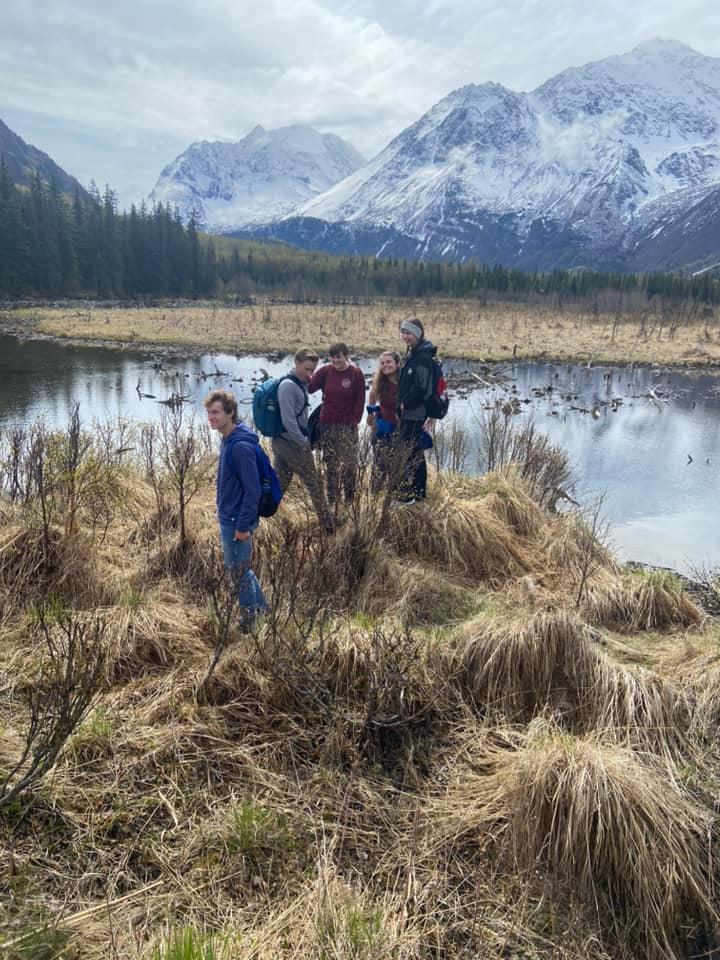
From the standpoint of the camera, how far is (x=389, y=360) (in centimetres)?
620

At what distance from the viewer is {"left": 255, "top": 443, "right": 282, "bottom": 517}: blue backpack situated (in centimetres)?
419

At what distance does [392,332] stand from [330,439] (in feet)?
112

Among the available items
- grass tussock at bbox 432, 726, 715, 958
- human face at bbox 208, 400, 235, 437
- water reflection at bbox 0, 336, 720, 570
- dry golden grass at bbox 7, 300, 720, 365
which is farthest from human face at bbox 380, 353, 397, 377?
dry golden grass at bbox 7, 300, 720, 365

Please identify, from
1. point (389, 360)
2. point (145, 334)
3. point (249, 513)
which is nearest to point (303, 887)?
point (249, 513)

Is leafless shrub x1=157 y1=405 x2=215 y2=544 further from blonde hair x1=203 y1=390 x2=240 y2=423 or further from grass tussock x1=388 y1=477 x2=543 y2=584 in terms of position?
grass tussock x1=388 y1=477 x2=543 y2=584

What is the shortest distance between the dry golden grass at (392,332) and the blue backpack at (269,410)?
24895 millimetres

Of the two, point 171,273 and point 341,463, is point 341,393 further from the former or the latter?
point 171,273

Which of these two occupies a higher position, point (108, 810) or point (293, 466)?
point (293, 466)

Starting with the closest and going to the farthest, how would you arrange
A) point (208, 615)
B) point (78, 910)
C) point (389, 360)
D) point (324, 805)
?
point (78, 910) → point (324, 805) → point (208, 615) → point (389, 360)

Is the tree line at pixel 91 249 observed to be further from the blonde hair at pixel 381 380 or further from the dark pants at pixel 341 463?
the dark pants at pixel 341 463

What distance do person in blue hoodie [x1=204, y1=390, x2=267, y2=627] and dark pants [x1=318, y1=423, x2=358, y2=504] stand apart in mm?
1044

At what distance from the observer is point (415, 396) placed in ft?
19.6

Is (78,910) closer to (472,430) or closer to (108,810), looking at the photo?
(108,810)

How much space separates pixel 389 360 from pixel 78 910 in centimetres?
500
